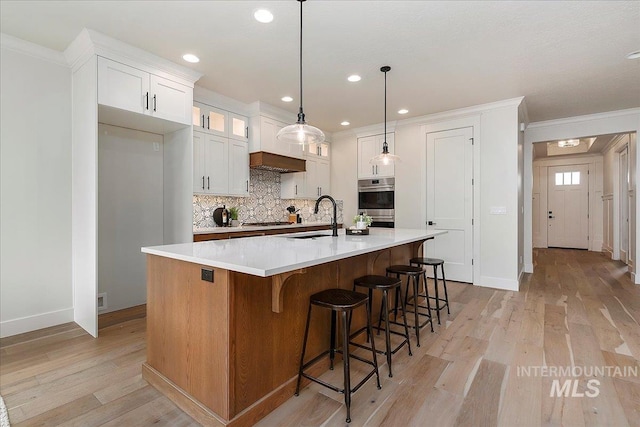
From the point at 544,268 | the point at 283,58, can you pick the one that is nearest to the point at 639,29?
the point at 283,58

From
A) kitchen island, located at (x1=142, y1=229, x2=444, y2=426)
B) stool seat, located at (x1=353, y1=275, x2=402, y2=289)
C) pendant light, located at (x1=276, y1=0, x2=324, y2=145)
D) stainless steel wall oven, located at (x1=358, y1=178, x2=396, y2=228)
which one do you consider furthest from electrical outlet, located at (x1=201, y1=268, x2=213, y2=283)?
stainless steel wall oven, located at (x1=358, y1=178, x2=396, y2=228)

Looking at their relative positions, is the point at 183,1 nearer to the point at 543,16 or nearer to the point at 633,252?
the point at 543,16

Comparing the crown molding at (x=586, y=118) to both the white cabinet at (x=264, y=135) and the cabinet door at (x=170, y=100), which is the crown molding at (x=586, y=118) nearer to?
the white cabinet at (x=264, y=135)

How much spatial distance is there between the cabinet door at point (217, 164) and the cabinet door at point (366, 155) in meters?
2.61

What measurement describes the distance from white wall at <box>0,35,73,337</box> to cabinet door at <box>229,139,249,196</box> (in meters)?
1.82

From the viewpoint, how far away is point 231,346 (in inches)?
63.4

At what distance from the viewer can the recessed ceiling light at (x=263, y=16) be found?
245cm

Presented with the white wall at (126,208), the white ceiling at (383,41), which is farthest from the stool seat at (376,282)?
the white wall at (126,208)

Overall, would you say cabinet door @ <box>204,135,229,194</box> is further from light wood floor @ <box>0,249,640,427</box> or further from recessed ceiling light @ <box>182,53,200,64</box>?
light wood floor @ <box>0,249,640,427</box>

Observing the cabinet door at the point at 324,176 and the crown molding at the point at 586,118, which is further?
the cabinet door at the point at 324,176

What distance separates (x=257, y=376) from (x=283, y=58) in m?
2.91

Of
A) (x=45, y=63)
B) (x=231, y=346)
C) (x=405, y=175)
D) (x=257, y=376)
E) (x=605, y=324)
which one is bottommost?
(x=605, y=324)

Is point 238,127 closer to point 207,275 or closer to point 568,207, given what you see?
point 207,275

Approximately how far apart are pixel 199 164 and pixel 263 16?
2.11 metres
